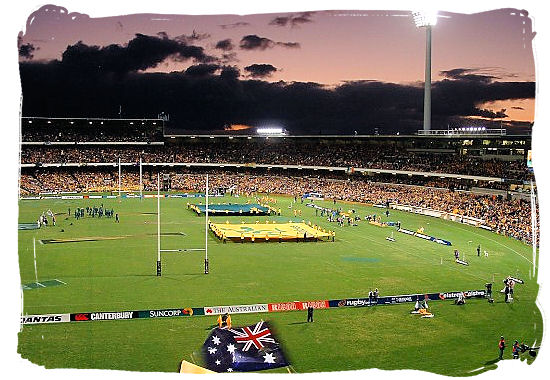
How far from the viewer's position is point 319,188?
52.1 metres

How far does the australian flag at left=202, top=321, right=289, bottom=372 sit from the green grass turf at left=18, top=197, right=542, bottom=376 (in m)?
1.63

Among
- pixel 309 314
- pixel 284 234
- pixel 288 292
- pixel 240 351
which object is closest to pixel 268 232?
pixel 284 234

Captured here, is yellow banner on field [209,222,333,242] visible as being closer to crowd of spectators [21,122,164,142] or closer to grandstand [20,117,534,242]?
grandstand [20,117,534,242]

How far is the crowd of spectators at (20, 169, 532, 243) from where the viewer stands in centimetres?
3419

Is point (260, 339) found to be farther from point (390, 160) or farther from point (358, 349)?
point (390, 160)

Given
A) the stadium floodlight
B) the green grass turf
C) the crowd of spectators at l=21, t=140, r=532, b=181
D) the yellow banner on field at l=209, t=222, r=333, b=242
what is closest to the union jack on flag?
the green grass turf

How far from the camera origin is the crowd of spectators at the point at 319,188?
34188 millimetres

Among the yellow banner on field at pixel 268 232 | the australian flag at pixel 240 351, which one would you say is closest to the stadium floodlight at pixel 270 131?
the yellow banner on field at pixel 268 232

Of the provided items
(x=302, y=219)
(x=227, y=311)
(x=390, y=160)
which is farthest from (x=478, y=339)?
(x=390, y=160)

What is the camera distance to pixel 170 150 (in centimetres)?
6231

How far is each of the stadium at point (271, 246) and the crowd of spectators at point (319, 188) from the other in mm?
198

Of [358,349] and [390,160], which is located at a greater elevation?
[390,160]

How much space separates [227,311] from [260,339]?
646cm

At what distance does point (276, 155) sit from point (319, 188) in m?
8.16
